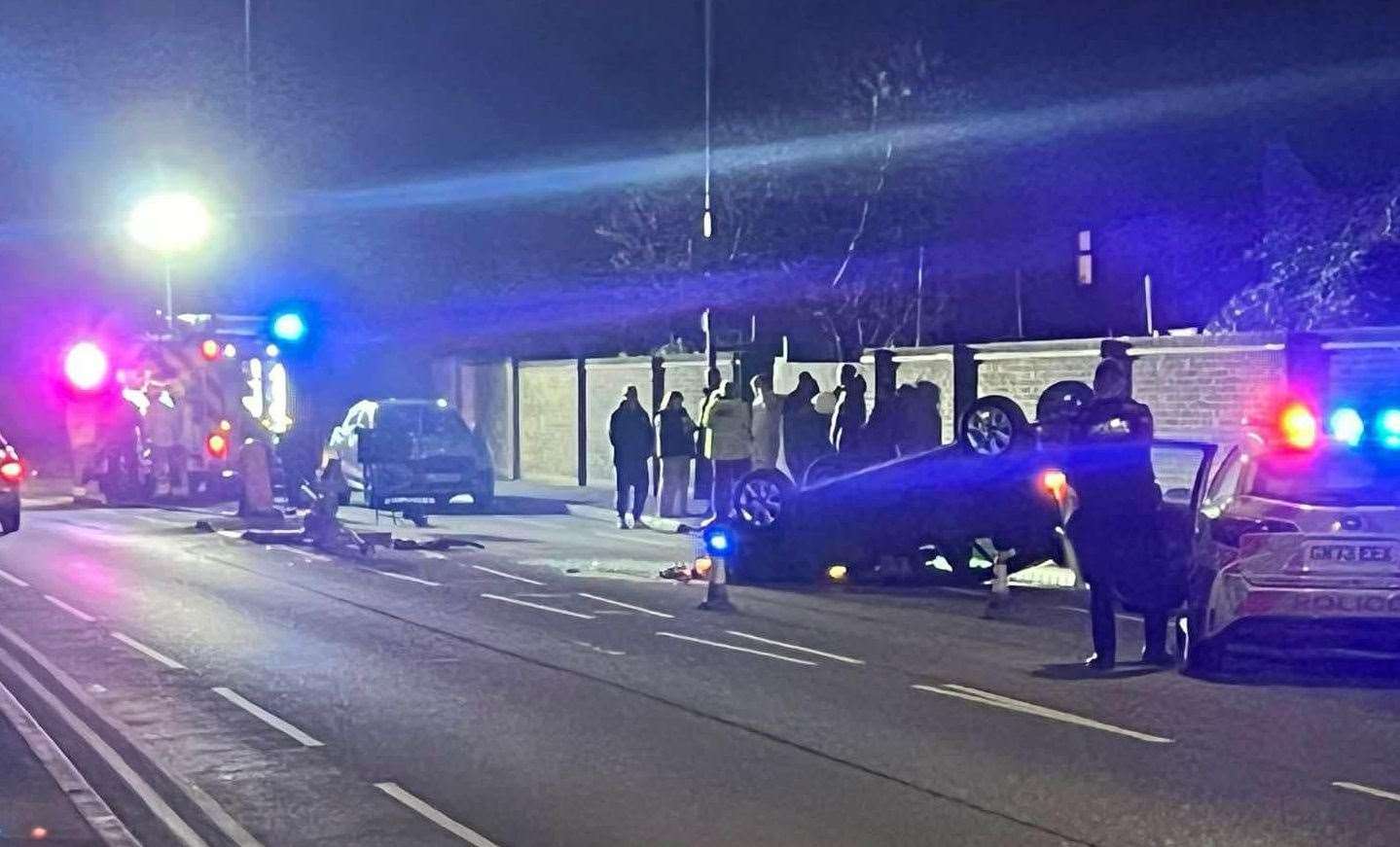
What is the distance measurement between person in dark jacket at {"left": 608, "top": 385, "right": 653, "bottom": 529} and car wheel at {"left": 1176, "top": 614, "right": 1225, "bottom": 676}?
538 inches

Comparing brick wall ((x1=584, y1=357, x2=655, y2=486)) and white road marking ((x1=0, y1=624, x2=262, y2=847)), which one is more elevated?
brick wall ((x1=584, y1=357, x2=655, y2=486))

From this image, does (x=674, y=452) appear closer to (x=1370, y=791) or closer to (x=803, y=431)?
(x=803, y=431)

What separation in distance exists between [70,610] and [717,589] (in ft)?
16.5

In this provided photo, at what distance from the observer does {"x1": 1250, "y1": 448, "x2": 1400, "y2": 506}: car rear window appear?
1236 centimetres

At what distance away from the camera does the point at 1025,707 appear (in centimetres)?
1140

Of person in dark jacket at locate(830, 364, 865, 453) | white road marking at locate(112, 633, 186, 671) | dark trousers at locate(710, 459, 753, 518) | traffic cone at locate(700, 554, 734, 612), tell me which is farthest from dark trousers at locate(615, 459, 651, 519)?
white road marking at locate(112, 633, 186, 671)

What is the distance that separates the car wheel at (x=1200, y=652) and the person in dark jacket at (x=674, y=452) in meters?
13.9

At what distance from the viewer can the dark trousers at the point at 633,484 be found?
2612 centimetres

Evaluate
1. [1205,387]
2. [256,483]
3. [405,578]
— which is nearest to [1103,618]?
[405,578]

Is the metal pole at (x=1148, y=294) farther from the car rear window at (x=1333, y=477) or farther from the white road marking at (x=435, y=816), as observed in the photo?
the white road marking at (x=435, y=816)

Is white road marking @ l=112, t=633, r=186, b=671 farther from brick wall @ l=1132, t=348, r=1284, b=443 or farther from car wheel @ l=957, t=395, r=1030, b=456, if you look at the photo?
brick wall @ l=1132, t=348, r=1284, b=443

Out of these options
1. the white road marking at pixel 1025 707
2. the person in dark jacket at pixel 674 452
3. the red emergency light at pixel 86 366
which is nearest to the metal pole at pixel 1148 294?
the person in dark jacket at pixel 674 452

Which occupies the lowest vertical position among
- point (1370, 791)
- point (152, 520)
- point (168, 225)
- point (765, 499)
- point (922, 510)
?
point (1370, 791)

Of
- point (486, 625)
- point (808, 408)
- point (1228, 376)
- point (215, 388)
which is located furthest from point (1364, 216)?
point (486, 625)
